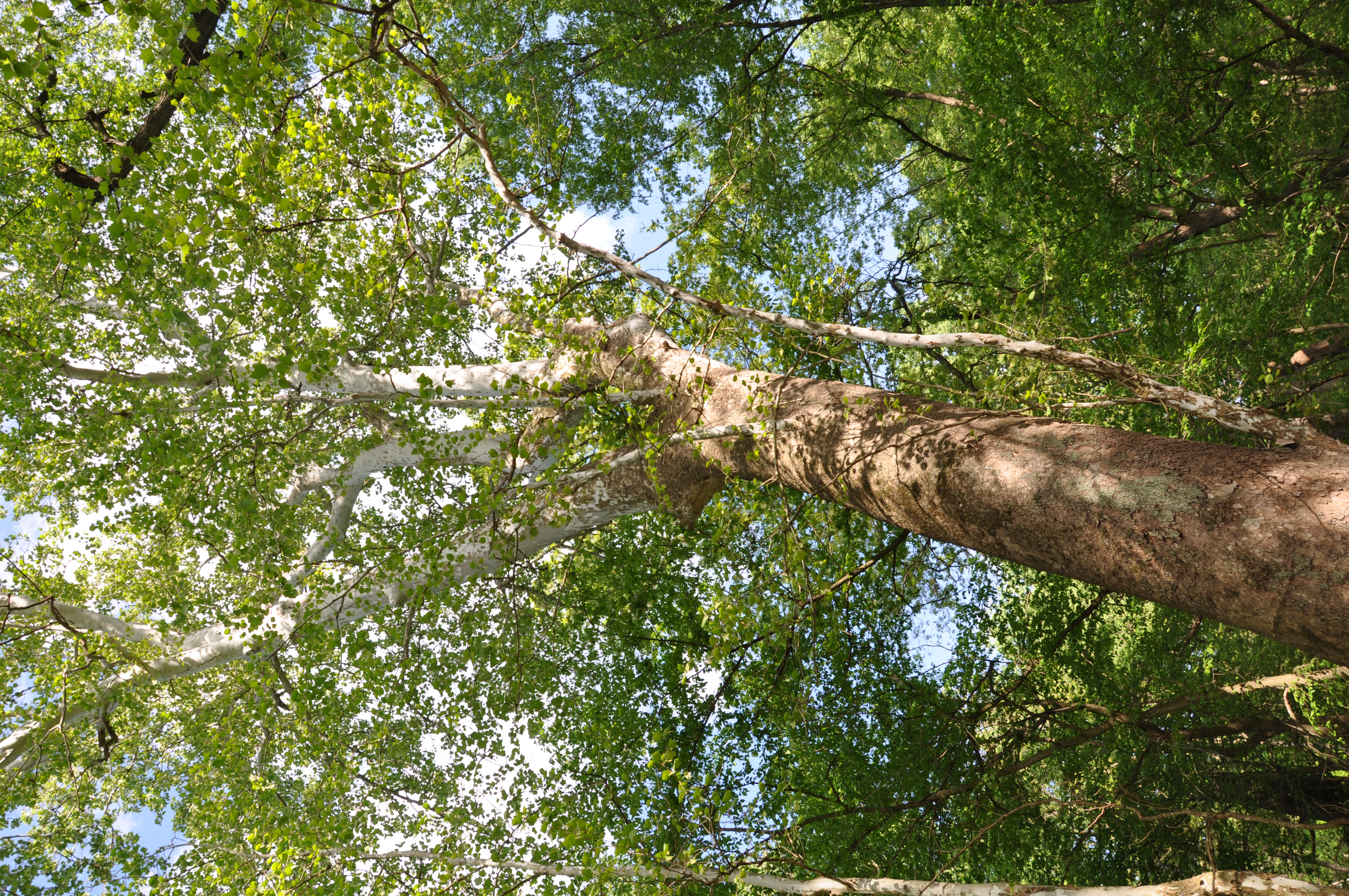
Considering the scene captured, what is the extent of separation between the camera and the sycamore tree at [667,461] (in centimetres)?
395

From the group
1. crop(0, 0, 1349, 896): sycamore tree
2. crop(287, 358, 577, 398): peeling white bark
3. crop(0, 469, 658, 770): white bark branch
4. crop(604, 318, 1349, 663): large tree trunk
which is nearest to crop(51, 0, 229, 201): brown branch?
crop(0, 0, 1349, 896): sycamore tree

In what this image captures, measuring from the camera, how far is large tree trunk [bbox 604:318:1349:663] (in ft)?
7.86

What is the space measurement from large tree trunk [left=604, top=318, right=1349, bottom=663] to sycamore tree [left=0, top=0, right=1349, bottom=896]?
2 cm

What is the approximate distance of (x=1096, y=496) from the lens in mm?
2953

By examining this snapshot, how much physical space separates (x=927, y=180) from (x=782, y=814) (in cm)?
1253

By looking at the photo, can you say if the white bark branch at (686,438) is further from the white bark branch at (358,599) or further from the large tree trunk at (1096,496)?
the white bark branch at (358,599)

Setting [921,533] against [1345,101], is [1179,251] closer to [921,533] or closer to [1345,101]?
[1345,101]

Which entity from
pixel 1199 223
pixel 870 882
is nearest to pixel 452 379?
pixel 870 882

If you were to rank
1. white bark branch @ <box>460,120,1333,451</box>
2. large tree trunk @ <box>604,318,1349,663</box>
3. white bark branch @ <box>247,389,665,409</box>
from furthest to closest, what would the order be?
white bark branch @ <box>247,389,665,409</box> < white bark branch @ <box>460,120,1333,451</box> < large tree trunk @ <box>604,318,1349,663</box>

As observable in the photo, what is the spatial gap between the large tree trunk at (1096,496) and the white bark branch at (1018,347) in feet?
0.42

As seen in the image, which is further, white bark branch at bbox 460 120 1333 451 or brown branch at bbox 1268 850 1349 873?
brown branch at bbox 1268 850 1349 873

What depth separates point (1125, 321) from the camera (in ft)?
25.5

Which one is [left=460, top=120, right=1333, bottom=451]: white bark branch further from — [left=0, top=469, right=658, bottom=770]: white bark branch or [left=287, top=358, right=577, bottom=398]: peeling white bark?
[left=0, top=469, right=658, bottom=770]: white bark branch

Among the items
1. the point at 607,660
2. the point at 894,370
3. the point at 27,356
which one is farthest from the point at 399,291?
the point at 894,370
